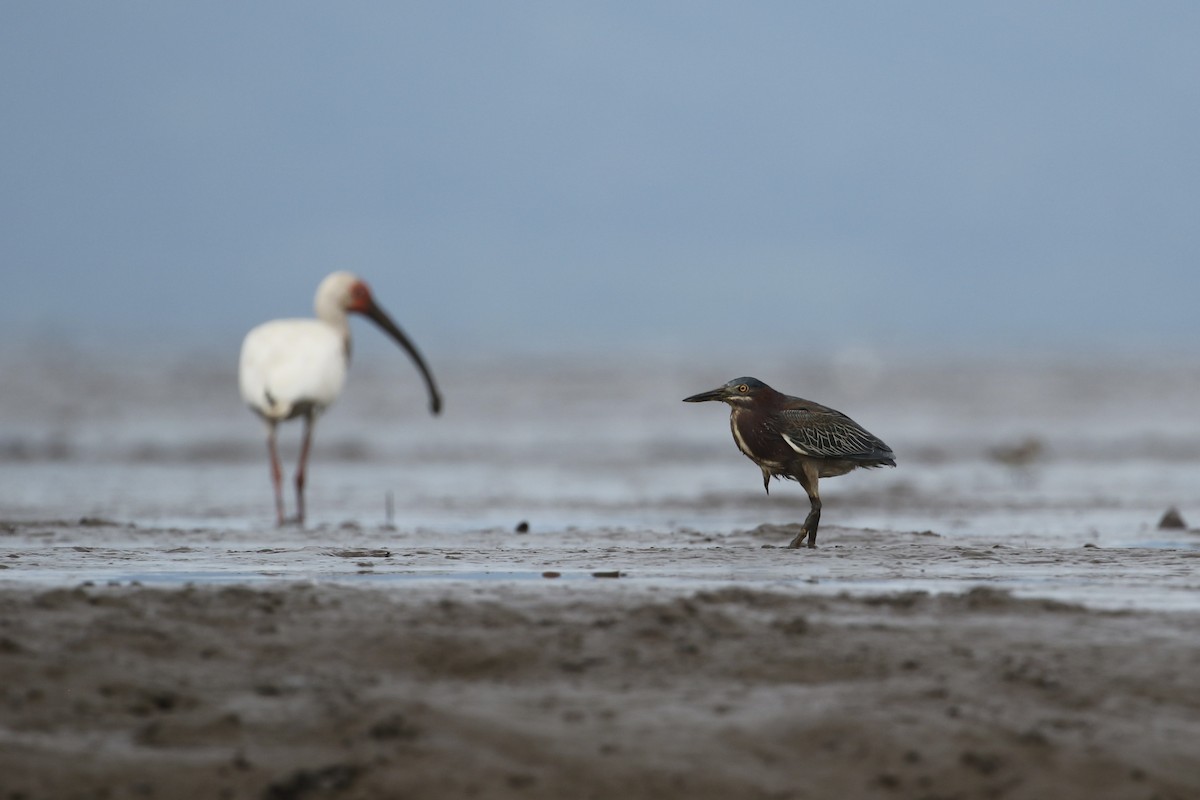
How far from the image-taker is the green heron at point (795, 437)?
7934 mm

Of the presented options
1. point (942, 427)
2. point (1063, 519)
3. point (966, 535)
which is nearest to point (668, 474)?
point (1063, 519)

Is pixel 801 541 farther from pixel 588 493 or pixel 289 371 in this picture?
pixel 588 493

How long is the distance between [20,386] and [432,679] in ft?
105

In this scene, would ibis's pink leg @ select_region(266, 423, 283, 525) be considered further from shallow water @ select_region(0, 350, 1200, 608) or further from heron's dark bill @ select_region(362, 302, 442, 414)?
heron's dark bill @ select_region(362, 302, 442, 414)

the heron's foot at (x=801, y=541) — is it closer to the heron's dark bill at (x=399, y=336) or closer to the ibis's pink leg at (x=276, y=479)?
the ibis's pink leg at (x=276, y=479)

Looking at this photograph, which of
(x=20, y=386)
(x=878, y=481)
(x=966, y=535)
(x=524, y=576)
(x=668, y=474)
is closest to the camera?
(x=524, y=576)

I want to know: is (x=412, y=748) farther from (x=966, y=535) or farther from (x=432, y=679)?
(x=966, y=535)

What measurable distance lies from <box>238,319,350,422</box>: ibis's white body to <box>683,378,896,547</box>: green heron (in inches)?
240

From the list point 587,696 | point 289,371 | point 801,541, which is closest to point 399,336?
point 289,371

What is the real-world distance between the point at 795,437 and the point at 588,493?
23.8 ft

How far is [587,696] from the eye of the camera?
4590mm

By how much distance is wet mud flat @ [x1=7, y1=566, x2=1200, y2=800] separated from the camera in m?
3.98

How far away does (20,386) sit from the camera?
34.4 m

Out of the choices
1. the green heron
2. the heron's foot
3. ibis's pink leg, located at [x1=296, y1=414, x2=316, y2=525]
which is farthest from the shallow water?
the green heron
